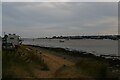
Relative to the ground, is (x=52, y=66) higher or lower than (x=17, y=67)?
lower

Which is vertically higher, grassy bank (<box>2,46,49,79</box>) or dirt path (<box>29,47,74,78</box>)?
grassy bank (<box>2,46,49,79</box>)

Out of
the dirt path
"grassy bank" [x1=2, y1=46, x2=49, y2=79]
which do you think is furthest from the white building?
"grassy bank" [x1=2, y1=46, x2=49, y2=79]

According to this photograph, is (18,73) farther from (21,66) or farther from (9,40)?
(9,40)

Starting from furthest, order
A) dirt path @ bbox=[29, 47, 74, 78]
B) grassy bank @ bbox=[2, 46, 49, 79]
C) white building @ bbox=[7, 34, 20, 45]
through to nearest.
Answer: white building @ bbox=[7, 34, 20, 45] < dirt path @ bbox=[29, 47, 74, 78] < grassy bank @ bbox=[2, 46, 49, 79]

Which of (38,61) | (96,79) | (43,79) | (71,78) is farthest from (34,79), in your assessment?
(38,61)

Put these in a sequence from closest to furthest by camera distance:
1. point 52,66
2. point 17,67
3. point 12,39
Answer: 1. point 17,67
2. point 52,66
3. point 12,39

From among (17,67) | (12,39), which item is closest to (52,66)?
(17,67)

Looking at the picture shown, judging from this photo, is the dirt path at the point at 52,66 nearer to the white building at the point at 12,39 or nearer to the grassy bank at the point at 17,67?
the grassy bank at the point at 17,67

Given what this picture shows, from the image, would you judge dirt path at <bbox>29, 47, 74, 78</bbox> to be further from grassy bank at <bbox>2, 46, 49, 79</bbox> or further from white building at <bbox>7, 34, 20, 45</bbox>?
white building at <bbox>7, 34, 20, 45</bbox>

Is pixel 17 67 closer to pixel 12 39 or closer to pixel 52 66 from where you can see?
pixel 52 66

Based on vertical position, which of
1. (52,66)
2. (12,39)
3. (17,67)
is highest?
(12,39)

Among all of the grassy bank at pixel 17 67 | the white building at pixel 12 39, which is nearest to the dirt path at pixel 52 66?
the grassy bank at pixel 17 67

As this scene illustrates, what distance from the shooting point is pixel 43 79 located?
17.7 m

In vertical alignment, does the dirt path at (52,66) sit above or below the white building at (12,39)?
below
